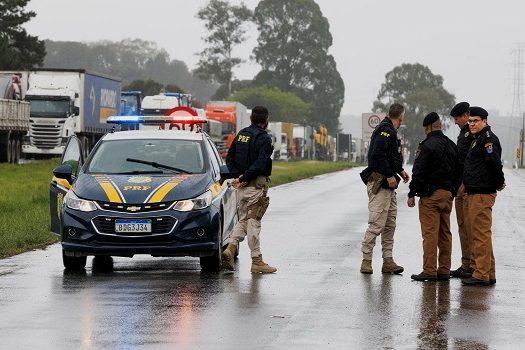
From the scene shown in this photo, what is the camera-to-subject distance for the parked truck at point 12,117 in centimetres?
5253

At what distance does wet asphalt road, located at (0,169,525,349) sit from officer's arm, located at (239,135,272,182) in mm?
1027

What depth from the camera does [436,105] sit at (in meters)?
167

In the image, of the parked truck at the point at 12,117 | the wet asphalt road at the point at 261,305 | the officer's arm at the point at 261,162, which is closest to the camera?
the wet asphalt road at the point at 261,305

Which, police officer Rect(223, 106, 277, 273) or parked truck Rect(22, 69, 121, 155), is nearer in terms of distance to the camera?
police officer Rect(223, 106, 277, 273)

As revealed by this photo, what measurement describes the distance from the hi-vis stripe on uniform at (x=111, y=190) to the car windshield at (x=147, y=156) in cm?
45

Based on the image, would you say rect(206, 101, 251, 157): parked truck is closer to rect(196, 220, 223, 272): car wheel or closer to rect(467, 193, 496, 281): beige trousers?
rect(196, 220, 223, 272): car wheel

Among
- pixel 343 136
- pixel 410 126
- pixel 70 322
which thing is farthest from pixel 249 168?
pixel 410 126

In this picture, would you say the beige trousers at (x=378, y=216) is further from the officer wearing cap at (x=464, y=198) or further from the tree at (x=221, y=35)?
the tree at (x=221, y=35)

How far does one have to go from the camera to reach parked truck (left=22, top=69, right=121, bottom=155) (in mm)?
56125

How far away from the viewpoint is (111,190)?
49.1 ft

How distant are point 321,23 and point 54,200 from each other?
435 feet

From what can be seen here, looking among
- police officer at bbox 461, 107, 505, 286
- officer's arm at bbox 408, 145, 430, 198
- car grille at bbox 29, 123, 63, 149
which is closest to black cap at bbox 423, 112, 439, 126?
officer's arm at bbox 408, 145, 430, 198

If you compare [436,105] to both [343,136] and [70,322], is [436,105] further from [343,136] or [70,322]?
[70,322]

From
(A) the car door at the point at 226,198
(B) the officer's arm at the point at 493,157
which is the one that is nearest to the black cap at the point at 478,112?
(B) the officer's arm at the point at 493,157
